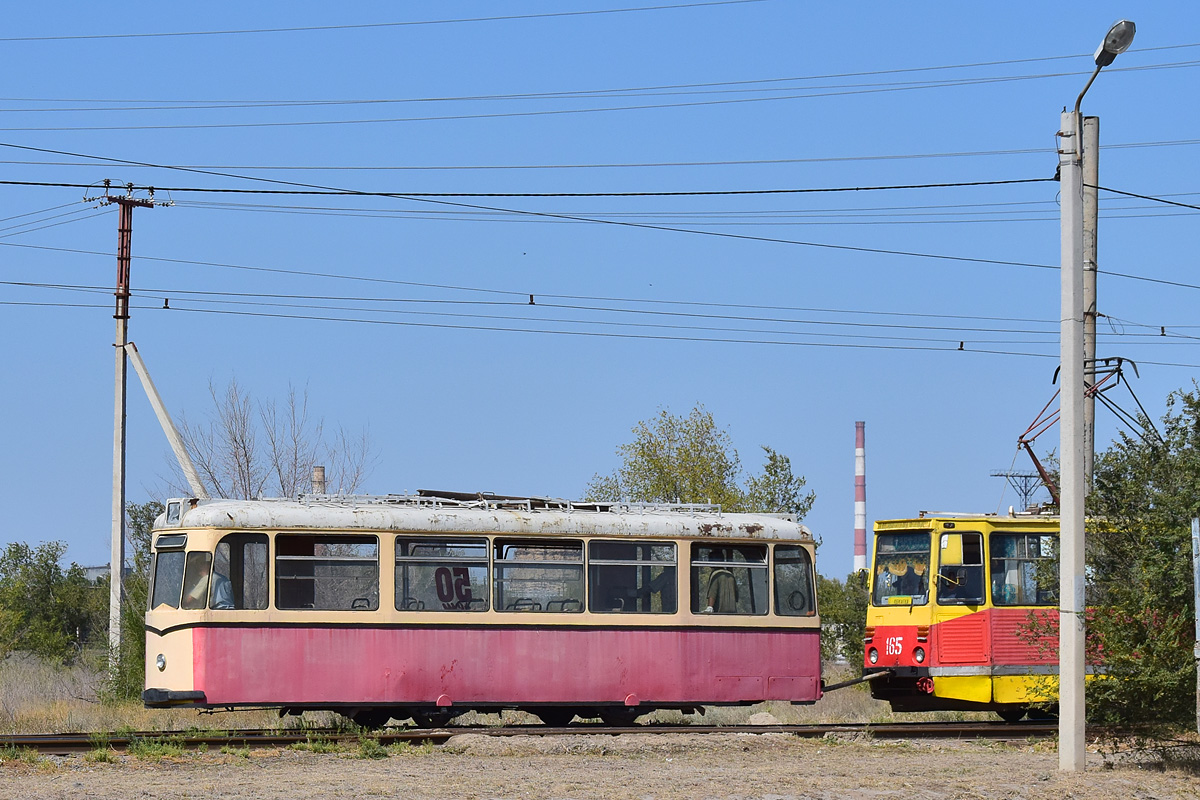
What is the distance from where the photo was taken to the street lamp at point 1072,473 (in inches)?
515

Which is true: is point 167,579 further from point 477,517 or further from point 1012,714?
point 1012,714

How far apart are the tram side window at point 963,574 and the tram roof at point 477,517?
179 cm

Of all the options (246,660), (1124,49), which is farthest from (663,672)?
(1124,49)

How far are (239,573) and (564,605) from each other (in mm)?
3637

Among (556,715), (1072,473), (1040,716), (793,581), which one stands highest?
(1072,473)

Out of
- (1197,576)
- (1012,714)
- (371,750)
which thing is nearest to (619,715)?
(371,750)

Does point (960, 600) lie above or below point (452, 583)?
below

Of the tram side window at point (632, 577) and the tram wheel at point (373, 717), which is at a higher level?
the tram side window at point (632, 577)

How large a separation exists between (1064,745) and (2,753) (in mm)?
9483

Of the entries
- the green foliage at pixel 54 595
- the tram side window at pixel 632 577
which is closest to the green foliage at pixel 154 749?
the tram side window at pixel 632 577

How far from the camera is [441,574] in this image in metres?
16.6

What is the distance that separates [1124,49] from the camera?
1252cm

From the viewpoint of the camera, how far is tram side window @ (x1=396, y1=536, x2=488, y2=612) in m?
16.5

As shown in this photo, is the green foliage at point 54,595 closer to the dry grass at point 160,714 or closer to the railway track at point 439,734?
the dry grass at point 160,714
